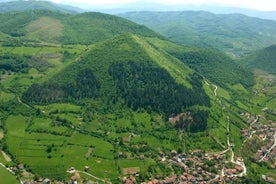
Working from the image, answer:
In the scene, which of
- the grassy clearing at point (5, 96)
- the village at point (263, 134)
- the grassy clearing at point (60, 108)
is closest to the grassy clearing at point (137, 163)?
the grassy clearing at point (60, 108)

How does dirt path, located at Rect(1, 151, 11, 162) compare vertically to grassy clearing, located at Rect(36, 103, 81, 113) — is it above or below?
below

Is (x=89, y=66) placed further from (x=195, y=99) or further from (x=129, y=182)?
(x=129, y=182)

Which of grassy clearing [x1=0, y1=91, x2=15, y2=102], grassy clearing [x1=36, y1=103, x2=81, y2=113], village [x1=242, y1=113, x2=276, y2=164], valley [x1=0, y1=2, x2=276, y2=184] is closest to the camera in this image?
valley [x1=0, y1=2, x2=276, y2=184]

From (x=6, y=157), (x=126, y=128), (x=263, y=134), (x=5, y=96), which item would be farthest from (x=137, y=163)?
(x=5, y=96)

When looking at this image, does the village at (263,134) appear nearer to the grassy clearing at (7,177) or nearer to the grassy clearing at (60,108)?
the grassy clearing at (60,108)

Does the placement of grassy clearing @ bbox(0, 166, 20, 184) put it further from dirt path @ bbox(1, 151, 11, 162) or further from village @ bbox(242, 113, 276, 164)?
village @ bbox(242, 113, 276, 164)

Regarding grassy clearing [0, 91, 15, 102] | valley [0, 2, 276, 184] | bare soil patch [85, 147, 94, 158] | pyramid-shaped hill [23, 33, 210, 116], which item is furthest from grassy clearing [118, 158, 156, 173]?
grassy clearing [0, 91, 15, 102]

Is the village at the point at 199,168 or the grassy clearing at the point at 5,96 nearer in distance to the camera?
the village at the point at 199,168

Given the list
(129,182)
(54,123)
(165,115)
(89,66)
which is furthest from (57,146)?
(89,66)
